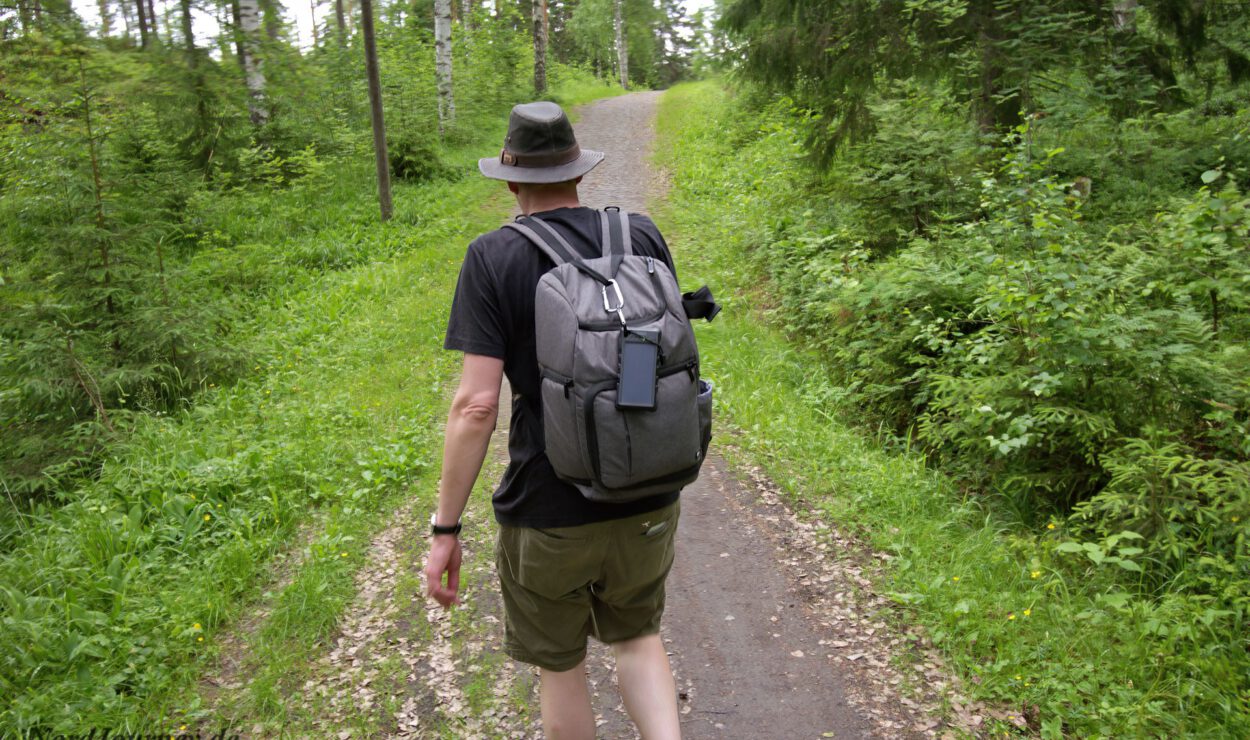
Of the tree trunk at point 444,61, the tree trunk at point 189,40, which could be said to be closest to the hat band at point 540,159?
the tree trunk at point 189,40

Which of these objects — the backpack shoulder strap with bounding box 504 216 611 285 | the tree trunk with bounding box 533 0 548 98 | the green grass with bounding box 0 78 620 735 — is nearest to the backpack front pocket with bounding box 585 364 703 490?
the backpack shoulder strap with bounding box 504 216 611 285

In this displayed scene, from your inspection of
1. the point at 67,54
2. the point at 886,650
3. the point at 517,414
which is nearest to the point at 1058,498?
the point at 886,650

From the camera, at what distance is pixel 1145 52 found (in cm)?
789

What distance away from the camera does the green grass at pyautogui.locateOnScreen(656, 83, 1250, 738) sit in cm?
323

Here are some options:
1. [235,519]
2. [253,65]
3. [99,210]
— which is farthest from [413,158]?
[235,519]

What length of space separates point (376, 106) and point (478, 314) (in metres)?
12.1

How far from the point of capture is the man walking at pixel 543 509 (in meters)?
2.27

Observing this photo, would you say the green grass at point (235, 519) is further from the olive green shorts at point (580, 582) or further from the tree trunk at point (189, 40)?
the tree trunk at point (189, 40)

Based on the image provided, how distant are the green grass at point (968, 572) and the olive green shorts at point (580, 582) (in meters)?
1.82

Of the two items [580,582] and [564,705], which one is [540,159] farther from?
[564,705]

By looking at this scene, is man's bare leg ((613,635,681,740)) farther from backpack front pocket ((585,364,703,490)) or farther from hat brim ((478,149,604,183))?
hat brim ((478,149,604,183))

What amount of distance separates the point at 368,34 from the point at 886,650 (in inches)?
476

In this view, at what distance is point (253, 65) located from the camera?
13727 mm

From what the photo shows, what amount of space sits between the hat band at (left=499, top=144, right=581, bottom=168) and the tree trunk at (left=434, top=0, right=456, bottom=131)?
16785 mm
